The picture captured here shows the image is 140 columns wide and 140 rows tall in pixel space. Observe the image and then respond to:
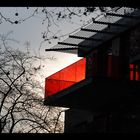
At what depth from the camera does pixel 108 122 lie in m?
24.2

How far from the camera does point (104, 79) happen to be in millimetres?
23172

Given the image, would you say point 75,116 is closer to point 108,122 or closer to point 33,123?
point 33,123

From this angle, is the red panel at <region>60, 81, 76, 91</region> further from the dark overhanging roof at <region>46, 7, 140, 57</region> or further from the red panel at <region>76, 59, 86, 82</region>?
the dark overhanging roof at <region>46, 7, 140, 57</region>

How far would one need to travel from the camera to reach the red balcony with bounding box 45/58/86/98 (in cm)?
2655

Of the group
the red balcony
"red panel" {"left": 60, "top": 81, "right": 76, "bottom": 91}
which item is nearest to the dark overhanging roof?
the red balcony

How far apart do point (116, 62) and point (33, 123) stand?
671cm

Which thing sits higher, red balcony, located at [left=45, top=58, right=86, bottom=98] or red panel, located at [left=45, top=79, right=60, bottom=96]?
red balcony, located at [left=45, top=58, right=86, bottom=98]

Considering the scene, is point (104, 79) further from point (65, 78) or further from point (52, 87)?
point (52, 87)

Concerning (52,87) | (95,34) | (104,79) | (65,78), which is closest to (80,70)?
(65,78)

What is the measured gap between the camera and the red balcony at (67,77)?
2655 cm

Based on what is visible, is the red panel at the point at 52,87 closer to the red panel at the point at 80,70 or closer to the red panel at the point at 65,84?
the red panel at the point at 65,84

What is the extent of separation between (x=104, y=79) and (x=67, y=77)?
427 centimetres

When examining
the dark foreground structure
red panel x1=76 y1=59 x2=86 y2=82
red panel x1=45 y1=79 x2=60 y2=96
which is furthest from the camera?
red panel x1=45 y1=79 x2=60 y2=96
